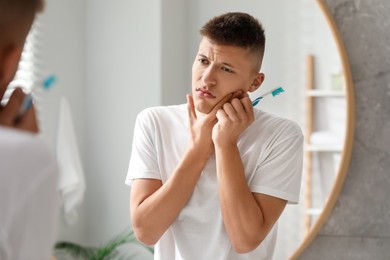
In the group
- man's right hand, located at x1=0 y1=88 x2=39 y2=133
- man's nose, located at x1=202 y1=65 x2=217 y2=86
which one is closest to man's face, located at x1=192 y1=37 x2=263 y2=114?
man's nose, located at x1=202 y1=65 x2=217 y2=86

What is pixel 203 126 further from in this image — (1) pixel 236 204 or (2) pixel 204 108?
(1) pixel 236 204

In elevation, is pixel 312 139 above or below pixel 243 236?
above

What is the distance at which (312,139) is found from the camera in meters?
1.22

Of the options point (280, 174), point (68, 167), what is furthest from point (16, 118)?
point (280, 174)

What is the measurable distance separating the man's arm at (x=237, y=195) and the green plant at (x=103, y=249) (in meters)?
0.19

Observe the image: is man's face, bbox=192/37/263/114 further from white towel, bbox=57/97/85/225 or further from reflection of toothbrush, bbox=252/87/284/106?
white towel, bbox=57/97/85/225

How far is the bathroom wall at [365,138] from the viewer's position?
128cm

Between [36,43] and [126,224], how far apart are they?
1.15 ft

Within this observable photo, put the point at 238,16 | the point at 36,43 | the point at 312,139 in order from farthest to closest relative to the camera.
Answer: the point at 312,139, the point at 238,16, the point at 36,43

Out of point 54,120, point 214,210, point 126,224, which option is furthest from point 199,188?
point 54,120

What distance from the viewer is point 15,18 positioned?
0.59 m

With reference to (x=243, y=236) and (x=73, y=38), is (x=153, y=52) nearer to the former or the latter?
(x=73, y=38)

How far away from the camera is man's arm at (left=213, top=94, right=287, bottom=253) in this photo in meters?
1.02

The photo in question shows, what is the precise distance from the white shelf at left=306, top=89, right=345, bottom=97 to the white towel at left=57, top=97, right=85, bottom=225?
1.53 feet
